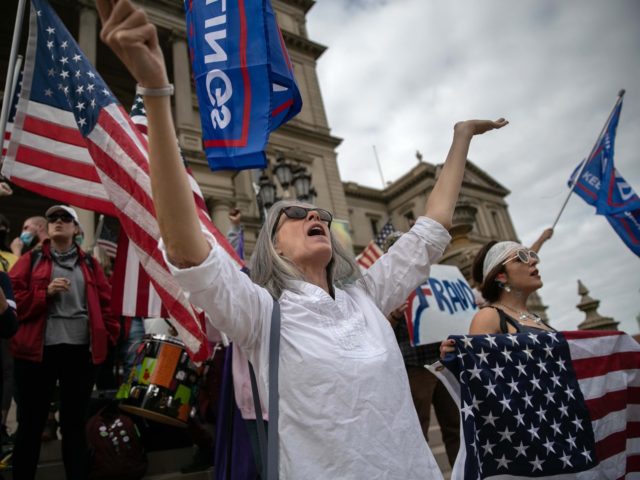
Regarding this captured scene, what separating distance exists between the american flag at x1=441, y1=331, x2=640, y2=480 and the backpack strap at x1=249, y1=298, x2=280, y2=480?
126cm

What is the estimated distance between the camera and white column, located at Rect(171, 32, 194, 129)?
45.1ft

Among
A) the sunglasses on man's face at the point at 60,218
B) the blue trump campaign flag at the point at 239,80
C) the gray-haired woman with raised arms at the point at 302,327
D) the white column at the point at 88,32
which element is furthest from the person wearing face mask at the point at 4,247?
the white column at the point at 88,32

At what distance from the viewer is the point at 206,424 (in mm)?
4277

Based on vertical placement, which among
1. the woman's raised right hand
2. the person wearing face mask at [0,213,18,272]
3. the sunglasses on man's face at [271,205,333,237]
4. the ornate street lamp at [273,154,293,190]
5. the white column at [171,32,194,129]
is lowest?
the sunglasses on man's face at [271,205,333,237]

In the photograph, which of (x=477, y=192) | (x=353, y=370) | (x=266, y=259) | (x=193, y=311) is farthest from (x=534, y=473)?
(x=477, y=192)

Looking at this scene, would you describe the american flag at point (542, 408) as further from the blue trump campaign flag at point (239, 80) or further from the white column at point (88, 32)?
the white column at point (88, 32)

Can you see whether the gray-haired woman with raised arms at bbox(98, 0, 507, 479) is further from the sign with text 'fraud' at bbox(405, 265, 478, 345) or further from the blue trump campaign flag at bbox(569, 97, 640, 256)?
the blue trump campaign flag at bbox(569, 97, 640, 256)

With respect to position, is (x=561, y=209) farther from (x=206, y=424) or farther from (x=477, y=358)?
(x=206, y=424)

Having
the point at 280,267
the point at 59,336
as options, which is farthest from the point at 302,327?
the point at 59,336

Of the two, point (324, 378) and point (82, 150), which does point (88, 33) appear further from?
point (324, 378)

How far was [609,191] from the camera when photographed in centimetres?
665

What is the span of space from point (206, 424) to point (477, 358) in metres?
3.00

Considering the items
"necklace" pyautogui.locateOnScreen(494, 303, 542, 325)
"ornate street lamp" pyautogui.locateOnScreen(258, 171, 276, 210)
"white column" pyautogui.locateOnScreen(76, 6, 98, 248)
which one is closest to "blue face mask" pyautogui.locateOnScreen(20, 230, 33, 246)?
"ornate street lamp" pyautogui.locateOnScreen(258, 171, 276, 210)

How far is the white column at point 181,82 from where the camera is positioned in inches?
541
